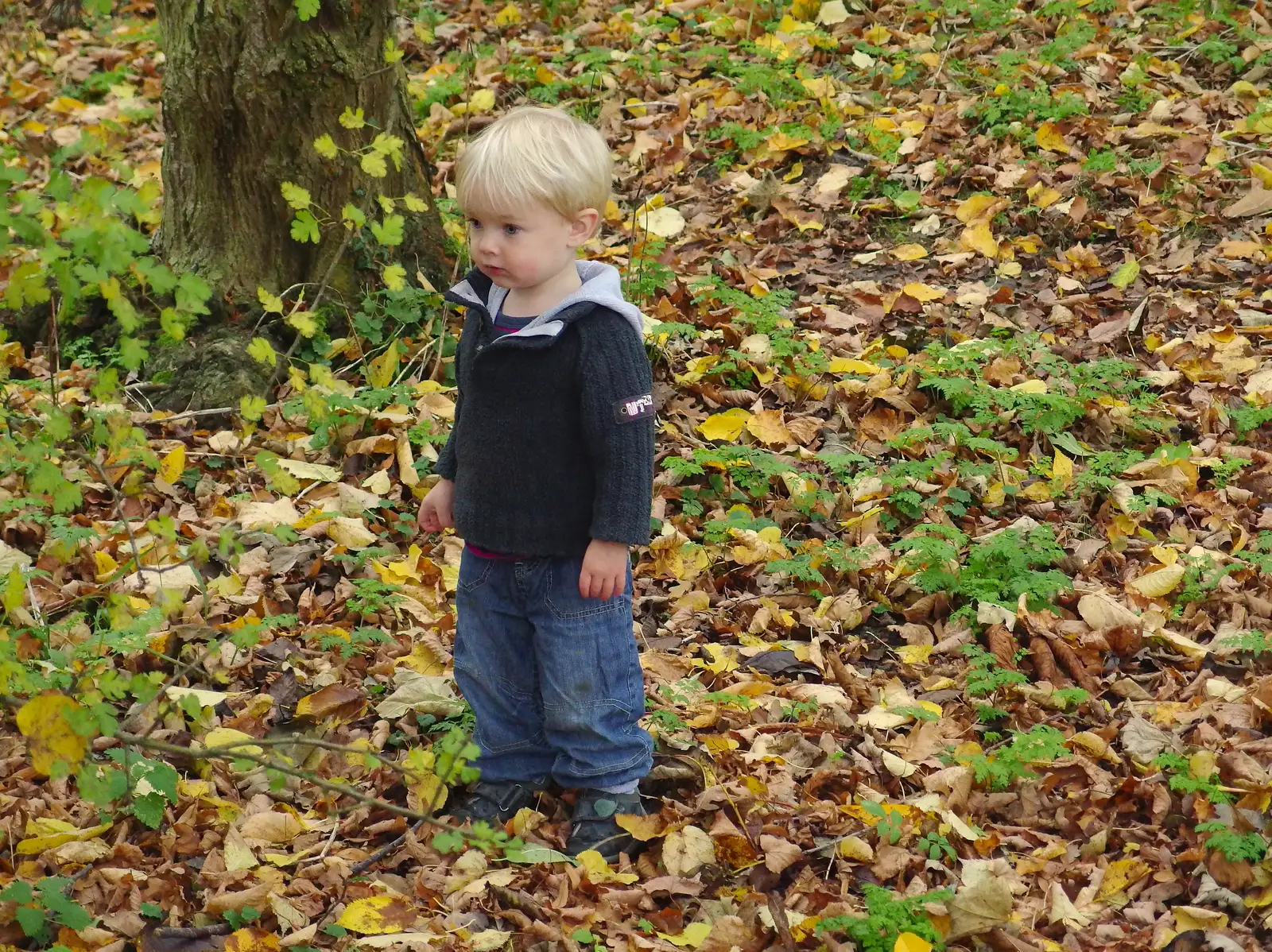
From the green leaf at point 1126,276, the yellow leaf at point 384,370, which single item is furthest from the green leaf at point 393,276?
the green leaf at point 1126,276

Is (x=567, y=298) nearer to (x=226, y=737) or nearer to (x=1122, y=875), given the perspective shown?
(x=226, y=737)

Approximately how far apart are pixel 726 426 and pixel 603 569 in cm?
196

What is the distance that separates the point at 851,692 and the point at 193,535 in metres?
2.21

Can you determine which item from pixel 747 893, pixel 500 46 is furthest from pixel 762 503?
pixel 500 46

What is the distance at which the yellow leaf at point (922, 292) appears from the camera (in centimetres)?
533

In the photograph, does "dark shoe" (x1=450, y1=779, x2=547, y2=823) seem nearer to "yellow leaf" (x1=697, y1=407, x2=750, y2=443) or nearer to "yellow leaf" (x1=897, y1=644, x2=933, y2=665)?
"yellow leaf" (x1=897, y1=644, x2=933, y2=665)

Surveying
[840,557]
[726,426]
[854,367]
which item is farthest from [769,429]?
[840,557]

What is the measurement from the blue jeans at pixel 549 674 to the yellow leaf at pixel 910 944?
78cm

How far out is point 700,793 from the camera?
316 centimetres

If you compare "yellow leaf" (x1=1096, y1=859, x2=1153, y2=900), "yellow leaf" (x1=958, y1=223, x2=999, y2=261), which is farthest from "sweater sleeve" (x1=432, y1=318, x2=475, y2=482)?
"yellow leaf" (x1=958, y1=223, x2=999, y2=261)

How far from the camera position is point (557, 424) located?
2775mm

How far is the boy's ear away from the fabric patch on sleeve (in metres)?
0.38

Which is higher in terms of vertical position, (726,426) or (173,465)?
(173,465)

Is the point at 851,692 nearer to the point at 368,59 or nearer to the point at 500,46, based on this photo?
the point at 368,59
